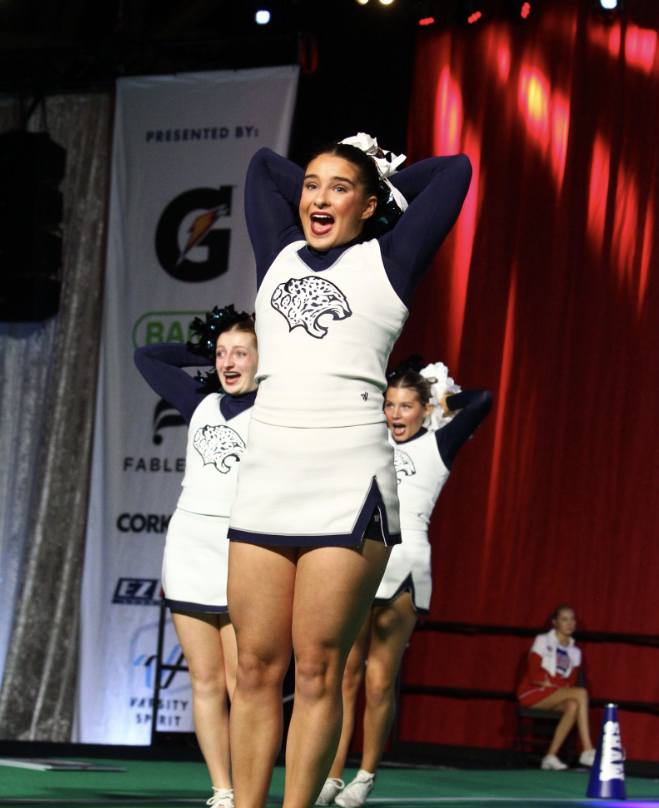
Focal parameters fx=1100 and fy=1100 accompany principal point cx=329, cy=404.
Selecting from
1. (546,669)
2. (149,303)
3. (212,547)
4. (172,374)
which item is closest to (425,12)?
(149,303)

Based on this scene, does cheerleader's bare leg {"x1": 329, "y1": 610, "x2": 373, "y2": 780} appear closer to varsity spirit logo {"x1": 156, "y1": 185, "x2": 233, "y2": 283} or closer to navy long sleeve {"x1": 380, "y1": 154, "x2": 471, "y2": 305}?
navy long sleeve {"x1": 380, "y1": 154, "x2": 471, "y2": 305}

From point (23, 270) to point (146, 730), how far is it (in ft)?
9.59

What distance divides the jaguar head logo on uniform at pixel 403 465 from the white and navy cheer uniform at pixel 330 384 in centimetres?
170

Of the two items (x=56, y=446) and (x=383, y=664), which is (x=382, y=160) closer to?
(x=383, y=664)

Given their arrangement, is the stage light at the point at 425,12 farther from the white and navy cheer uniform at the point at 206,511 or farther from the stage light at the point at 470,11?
the white and navy cheer uniform at the point at 206,511

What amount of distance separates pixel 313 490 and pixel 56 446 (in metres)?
5.50

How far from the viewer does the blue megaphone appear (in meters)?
4.35

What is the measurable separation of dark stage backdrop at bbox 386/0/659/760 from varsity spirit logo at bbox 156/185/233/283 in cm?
129

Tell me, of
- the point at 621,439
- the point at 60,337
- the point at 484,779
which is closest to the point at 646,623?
the point at 621,439

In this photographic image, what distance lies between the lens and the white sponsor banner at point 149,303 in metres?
6.64

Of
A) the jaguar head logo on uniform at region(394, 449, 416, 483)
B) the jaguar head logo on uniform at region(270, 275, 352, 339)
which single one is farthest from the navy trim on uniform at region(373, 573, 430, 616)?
the jaguar head logo on uniform at region(270, 275, 352, 339)

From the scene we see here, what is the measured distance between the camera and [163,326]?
677 centimetres

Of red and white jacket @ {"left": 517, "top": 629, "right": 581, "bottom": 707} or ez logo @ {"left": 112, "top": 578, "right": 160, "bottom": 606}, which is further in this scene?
ez logo @ {"left": 112, "top": 578, "right": 160, "bottom": 606}

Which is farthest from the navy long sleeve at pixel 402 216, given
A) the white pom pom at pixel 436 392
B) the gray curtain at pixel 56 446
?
the gray curtain at pixel 56 446
